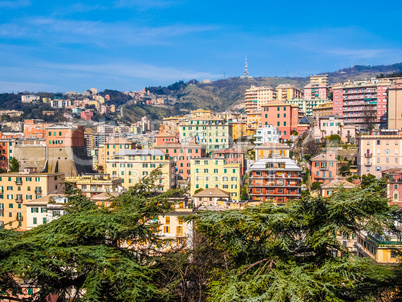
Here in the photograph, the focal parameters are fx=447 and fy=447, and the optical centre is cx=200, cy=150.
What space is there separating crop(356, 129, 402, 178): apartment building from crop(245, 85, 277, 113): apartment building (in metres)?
60.5

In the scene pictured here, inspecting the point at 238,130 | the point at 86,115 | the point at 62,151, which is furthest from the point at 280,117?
the point at 86,115

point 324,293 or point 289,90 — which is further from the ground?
point 289,90

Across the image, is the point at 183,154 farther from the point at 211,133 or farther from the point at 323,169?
the point at 323,169

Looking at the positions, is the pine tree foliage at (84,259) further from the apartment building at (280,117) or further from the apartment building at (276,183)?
the apartment building at (280,117)

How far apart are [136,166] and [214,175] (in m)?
8.73

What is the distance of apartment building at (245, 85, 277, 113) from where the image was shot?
339 feet

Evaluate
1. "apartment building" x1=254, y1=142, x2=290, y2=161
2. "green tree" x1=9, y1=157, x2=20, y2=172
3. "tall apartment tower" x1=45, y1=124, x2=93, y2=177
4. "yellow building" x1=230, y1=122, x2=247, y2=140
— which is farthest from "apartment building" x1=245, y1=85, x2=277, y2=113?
"green tree" x1=9, y1=157, x2=20, y2=172

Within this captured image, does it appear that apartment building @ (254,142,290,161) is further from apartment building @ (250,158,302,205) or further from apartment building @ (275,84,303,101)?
apartment building @ (275,84,303,101)

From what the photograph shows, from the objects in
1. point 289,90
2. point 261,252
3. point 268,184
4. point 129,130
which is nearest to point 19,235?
point 261,252

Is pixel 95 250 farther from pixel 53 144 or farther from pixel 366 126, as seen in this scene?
pixel 366 126

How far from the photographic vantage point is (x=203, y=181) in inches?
1662

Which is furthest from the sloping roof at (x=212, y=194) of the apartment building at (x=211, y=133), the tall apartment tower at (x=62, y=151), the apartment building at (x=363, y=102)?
the apartment building at (x=363, y=102)

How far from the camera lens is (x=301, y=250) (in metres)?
11.6

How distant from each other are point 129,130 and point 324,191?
343 ft
